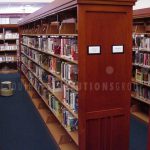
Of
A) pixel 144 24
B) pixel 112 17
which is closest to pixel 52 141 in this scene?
pixel 112 17

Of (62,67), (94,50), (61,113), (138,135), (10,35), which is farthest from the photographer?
(10,35)

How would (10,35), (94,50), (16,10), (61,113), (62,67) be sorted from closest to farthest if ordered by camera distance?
(94,50) → (62,67) → (61,113) → (10,35) → (16,10)

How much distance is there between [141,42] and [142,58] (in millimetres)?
330

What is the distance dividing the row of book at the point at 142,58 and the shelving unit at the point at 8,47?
255 inches

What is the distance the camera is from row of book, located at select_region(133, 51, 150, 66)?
500cm

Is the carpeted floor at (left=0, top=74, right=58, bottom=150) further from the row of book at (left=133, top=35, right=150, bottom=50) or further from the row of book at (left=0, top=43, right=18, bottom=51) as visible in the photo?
the row of book at (left=0, top=43, right=18, bottom=51)

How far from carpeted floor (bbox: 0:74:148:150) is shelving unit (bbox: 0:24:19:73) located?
4.56 m

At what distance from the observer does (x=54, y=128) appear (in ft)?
14.7

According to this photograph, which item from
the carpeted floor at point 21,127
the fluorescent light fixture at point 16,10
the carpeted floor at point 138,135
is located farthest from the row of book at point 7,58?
the carpeted floor at point 138,135

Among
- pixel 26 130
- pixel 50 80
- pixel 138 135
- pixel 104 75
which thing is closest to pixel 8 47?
pixel 50 80

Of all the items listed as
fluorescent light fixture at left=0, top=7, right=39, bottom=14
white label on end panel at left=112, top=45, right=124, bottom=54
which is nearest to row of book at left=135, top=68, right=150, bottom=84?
white label on end panel at left=112, top=45, right=124, bottom=54

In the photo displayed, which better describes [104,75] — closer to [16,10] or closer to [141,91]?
[141,91]

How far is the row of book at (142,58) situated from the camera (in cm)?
500

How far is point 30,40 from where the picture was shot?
6926mm
